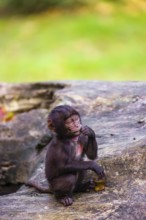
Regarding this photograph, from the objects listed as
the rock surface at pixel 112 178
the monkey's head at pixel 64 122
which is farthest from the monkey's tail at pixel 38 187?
the monkey's head at pixel 64 122

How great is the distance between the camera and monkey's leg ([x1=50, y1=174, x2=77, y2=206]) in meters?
5.66

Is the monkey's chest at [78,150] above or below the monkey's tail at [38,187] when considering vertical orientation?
above

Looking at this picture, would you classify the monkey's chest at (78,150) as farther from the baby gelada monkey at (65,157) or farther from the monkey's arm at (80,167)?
the monkey's arm at (80,167)

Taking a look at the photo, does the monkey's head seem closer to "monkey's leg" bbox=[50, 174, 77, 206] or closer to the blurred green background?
"monkey's leg" bbox=[50, 174, 77, 206]

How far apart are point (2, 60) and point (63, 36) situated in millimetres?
2010

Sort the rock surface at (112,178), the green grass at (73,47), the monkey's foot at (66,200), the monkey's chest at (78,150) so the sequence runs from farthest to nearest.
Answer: the green grass at (73,47), the monkey's chest at (78,150), the monkey's foot at (66,200), the rock surface at (112,178)

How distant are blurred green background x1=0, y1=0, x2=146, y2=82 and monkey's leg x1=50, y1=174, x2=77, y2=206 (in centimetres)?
1159

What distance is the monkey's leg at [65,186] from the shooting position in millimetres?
5656

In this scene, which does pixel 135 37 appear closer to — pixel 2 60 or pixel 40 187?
pixel 2 60

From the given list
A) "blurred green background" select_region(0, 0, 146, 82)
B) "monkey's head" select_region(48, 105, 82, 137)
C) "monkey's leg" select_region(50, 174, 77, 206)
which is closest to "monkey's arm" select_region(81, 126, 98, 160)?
"monkey's head" select_region(48, 105, 82, 137)

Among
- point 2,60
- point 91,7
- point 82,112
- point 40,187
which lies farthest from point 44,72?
point 40,187

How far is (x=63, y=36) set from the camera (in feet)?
66.1

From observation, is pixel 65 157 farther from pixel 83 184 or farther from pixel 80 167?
pixel 83 184

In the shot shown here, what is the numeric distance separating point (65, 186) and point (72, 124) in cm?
49
